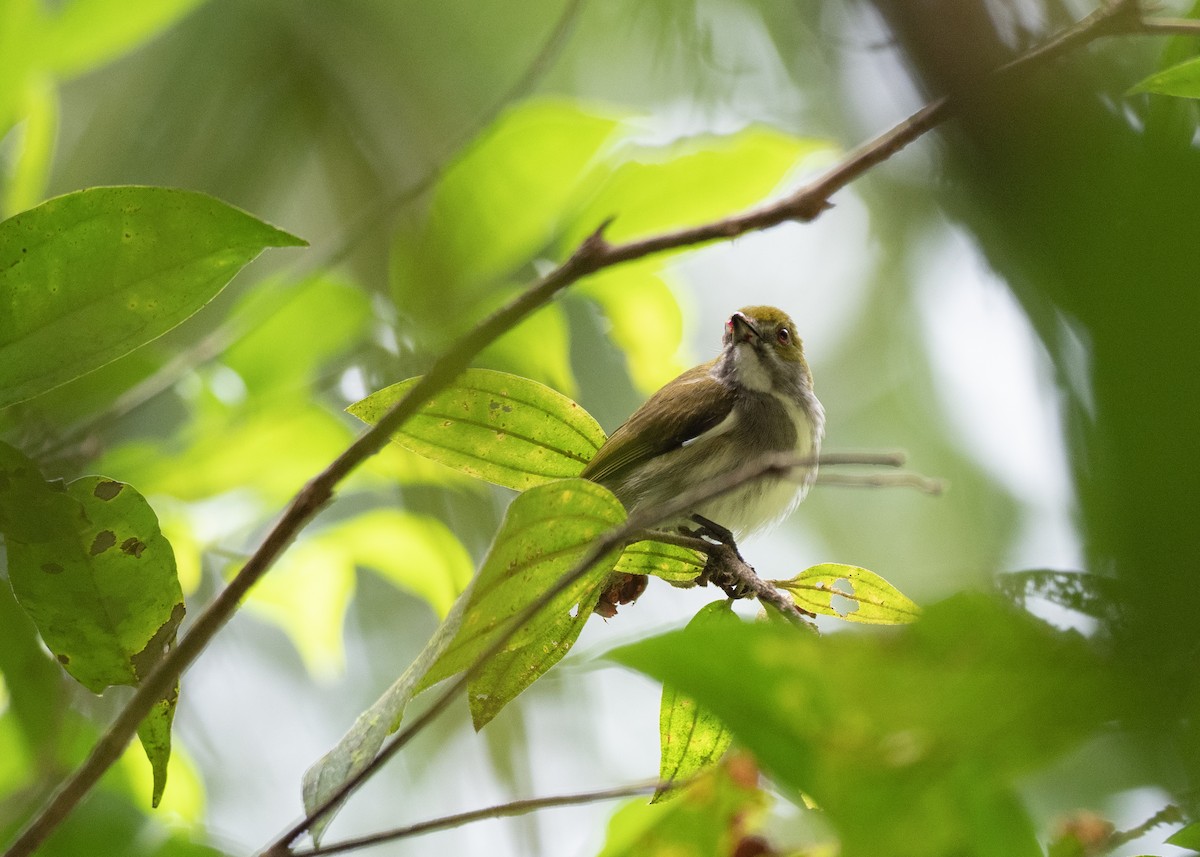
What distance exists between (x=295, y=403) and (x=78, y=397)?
45 cm

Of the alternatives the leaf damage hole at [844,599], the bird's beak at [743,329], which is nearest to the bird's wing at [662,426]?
the bird's beak at [743,329]

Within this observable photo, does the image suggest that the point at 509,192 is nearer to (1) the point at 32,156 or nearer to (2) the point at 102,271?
(2) the point at 102,271

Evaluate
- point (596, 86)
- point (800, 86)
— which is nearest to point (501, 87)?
point (596, 86)

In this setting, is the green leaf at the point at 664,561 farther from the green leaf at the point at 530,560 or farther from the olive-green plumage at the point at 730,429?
the olive-green plumage at the point at 730,429

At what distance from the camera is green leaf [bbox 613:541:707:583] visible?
4.30 feet

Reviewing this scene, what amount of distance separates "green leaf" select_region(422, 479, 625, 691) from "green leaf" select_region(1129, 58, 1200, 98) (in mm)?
532

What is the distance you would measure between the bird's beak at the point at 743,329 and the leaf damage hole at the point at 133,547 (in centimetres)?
209

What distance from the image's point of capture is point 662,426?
96.8 inches

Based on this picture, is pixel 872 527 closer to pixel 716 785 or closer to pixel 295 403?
pixel 295 403

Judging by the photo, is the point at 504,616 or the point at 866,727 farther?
the point at 504,616

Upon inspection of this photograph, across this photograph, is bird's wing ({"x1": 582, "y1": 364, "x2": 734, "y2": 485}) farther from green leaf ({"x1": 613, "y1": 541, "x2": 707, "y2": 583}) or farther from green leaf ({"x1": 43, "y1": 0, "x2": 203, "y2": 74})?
green leaf ({"x1": 43, "y1": 0, "x2": 203, "y2": 74})

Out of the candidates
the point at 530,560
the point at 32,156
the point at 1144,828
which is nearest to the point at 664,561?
the point at 530,560

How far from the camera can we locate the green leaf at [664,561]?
1.31m

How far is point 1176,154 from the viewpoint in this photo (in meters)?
0.48
